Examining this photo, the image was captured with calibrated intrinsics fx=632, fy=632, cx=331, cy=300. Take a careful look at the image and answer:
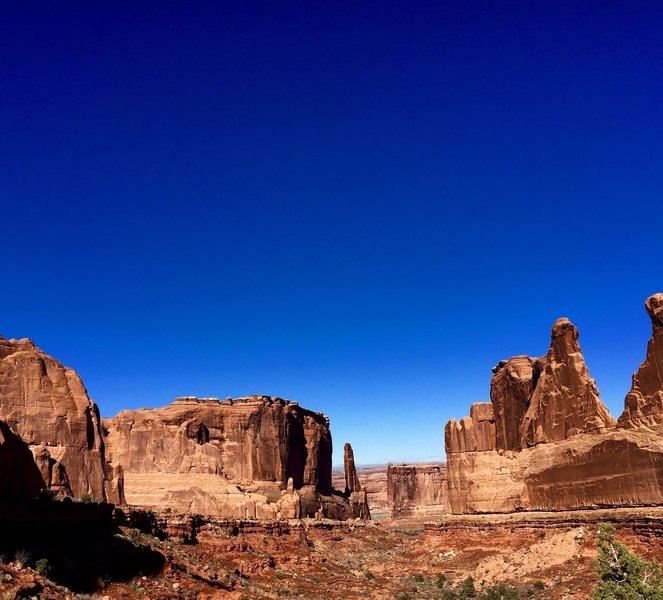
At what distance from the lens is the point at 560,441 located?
→ 4878 cm

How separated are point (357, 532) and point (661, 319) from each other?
163ft

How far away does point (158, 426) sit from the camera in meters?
77.0

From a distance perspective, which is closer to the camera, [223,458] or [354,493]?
[223,458]

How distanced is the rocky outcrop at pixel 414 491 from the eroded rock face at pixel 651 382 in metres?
93.6

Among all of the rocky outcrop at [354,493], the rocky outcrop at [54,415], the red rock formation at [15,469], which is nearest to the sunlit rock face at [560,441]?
the rocky outcrop at [54,415]

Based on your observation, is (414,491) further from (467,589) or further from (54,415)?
(54,415)

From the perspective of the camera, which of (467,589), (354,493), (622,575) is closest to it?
(622,575)

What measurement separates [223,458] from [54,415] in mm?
49408

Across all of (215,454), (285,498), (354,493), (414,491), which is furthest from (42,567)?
(414,491)

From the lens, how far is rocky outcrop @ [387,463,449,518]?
129m

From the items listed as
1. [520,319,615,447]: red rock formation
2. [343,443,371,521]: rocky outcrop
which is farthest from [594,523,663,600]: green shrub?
[343,443,371,521]: rocky outcrop

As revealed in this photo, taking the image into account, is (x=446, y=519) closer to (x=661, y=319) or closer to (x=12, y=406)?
(x=661, y=319)

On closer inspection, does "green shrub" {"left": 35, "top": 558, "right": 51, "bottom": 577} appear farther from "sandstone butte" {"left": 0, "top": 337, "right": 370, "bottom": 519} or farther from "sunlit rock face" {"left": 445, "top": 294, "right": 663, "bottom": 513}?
"sunlit rock face" {"left": 445, "top": 294, "right": 663, "bottom": 513}

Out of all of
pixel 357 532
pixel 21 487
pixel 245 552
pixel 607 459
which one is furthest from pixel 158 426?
pixel 21 487
